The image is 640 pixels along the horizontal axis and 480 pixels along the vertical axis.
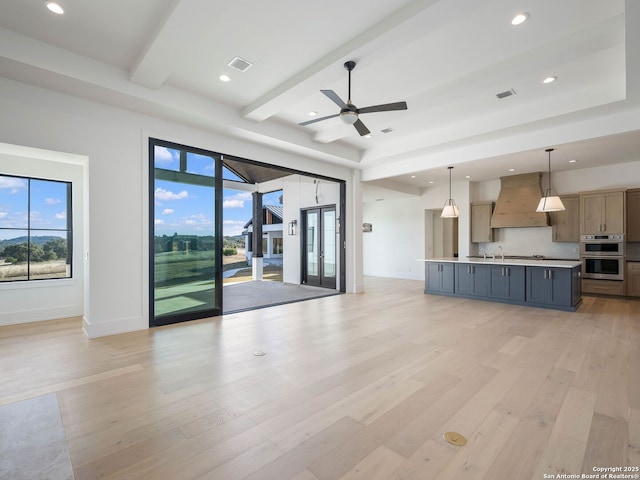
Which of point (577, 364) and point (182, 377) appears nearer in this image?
point (182, 377)

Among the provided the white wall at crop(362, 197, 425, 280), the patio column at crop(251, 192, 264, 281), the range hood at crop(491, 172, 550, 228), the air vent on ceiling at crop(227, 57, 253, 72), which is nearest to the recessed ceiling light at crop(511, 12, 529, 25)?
the air vent on ceiling at crop(227, 57, 253, 72)

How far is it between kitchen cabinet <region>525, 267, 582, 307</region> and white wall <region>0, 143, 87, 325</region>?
24.8ft

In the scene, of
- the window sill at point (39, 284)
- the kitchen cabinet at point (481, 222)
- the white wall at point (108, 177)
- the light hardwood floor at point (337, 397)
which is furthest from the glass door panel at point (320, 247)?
the window sill at point (39, 284)

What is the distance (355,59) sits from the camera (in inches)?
133

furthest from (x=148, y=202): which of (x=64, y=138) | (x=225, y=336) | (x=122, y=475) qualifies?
(x=122, y=475)

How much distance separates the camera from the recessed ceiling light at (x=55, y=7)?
9.11ft

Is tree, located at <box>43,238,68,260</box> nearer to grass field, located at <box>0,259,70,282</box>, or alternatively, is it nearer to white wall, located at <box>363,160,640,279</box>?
grass field, located at <box>0,259,70,282</box>

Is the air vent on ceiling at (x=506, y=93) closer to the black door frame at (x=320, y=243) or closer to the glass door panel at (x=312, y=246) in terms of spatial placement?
the black door frame at (x=320, y=243)

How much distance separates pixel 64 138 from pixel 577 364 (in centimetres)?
629

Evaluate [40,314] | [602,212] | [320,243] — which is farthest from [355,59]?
[602,212]

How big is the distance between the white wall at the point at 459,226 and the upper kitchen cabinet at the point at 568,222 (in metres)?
0.39

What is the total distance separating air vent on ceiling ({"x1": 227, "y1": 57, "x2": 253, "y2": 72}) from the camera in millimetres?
3613

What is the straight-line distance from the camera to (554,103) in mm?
4562

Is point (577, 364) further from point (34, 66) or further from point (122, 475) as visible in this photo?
point (34, 66)
